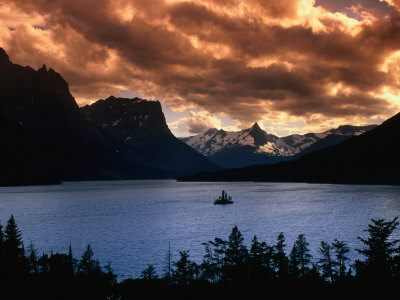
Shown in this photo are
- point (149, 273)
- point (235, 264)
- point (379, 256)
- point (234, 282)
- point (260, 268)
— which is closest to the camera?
point (379, 256)

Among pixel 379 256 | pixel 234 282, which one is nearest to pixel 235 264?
pixel 234 282

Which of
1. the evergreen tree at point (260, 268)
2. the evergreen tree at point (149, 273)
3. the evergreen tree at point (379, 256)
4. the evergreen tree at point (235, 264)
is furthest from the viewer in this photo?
the evergreen tree at point (235, 264)

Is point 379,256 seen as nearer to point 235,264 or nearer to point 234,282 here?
point 234,282

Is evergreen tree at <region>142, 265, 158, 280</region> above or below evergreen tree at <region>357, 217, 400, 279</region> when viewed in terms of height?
below

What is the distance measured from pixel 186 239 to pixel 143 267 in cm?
3741

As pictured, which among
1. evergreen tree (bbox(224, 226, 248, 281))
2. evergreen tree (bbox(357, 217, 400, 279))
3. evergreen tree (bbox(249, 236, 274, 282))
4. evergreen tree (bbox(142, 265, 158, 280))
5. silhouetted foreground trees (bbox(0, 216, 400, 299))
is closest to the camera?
silhouetted foreground trees (bbox(0, 216, 400, 299))

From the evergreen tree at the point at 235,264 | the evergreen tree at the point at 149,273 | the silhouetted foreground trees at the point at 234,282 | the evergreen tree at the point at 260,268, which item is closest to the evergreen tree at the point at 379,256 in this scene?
the silhouetted foreground trees at the point at 234,282

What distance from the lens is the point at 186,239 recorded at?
5202 inches

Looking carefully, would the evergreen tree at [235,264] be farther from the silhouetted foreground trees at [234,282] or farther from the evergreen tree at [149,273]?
the evergreen tree at [149,273]

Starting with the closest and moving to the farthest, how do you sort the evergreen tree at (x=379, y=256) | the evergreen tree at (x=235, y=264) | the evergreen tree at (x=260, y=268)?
the evergreen tree at (x=379, y=256) < the evergreen tree at (x=260, y=268) < the evergreen tree at (x=235, y=264)

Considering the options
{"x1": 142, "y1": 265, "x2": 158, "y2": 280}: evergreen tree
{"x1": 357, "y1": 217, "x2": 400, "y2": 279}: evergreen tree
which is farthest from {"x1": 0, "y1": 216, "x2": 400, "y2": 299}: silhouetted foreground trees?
{"x1": 142, "y1": 265, "x2": 158, "y2": 280}: evergreen tree

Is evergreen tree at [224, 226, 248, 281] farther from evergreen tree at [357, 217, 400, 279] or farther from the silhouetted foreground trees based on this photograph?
evergreen tree at [357, 217, 400, 279]

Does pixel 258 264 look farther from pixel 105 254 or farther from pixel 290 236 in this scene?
pixel 290 236

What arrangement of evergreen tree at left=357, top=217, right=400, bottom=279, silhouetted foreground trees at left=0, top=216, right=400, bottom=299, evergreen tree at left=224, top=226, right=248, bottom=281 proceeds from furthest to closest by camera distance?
evergreen tree at left=224, top=226, right=248, bottom=281
evergreen tree at left=357, top=217, right=400, bottom=279
silhouetted foreground trees at left=0, top=216, right=400, bottom=299
